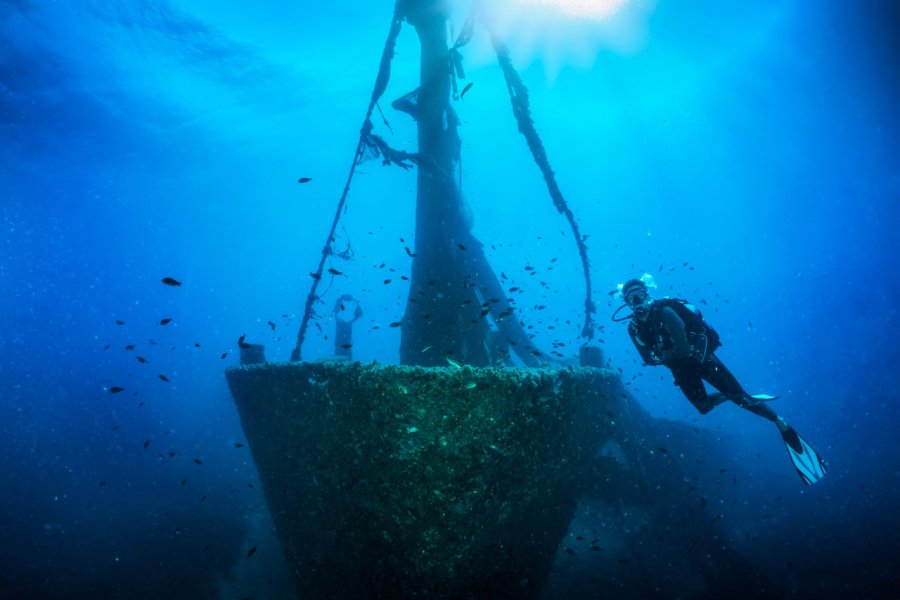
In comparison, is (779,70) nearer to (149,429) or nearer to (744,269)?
(149,429)

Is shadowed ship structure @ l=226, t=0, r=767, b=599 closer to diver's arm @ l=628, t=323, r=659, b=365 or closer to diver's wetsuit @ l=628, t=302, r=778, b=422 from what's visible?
diver's arm @ l=628, t=323, r=659, b=365

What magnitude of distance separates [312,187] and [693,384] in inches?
2259

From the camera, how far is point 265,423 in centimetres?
524

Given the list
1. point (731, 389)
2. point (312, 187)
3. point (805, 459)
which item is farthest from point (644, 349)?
point (312, 187)

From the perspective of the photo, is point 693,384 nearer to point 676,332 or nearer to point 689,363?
point 689,363

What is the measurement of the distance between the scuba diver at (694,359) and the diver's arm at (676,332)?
0.01 m

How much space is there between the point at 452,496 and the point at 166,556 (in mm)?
9670

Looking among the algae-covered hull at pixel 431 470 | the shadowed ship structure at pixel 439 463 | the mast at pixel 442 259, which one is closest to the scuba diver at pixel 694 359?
the shadowed ship structure at pixel 439 463

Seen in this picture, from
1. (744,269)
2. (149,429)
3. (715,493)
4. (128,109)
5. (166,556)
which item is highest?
(744,269)

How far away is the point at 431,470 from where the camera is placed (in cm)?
322

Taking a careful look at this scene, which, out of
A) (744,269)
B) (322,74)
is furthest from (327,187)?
(744,269)

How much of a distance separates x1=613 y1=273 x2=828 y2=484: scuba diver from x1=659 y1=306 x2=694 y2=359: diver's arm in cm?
1

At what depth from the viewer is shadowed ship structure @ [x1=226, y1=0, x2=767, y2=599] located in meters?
A: 3.24

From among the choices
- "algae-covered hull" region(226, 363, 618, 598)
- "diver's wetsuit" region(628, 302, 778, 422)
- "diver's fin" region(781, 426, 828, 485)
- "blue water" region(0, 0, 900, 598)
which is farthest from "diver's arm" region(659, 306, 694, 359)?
"blue water" region(0, 0, 900, 598)
